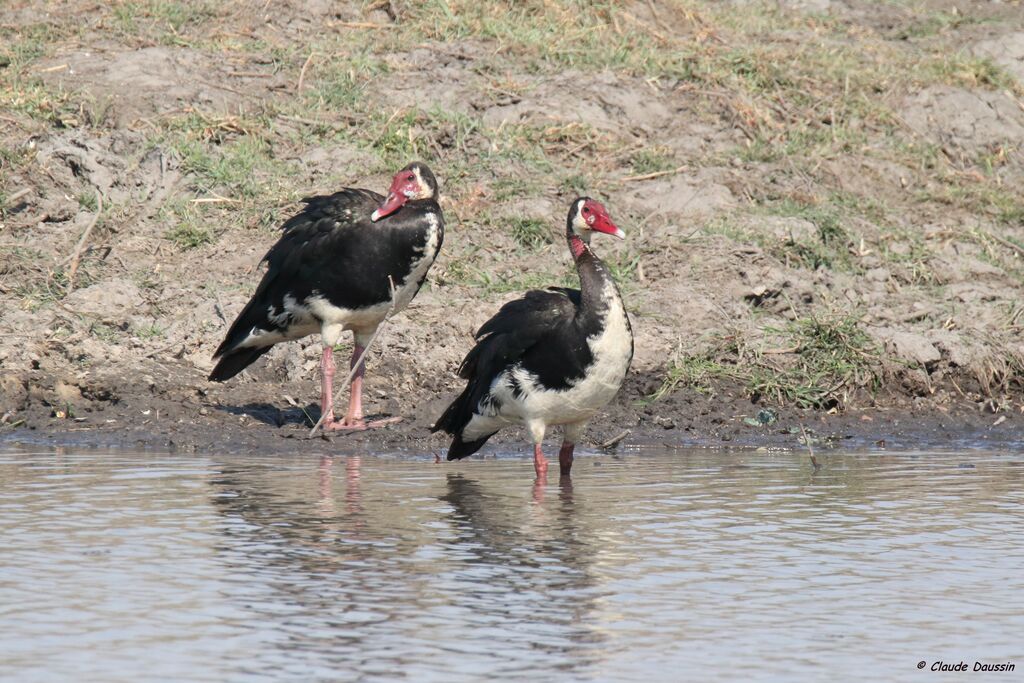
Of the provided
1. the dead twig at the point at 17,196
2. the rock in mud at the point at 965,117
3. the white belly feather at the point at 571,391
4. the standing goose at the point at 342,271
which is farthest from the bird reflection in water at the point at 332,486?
the rock in mud at the point at 965,117

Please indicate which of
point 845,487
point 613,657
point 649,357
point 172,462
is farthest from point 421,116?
point 613,657

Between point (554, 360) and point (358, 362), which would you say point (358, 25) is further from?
point (554, 360)

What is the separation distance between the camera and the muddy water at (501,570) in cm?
603

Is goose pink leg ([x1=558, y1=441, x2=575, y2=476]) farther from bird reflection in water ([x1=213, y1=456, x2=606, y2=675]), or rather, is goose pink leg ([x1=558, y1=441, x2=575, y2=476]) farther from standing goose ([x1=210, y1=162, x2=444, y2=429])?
standing goose ([x1=210, y1=162, x2=444, y2=429])

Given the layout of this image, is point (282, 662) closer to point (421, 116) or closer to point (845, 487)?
point (845, 487)

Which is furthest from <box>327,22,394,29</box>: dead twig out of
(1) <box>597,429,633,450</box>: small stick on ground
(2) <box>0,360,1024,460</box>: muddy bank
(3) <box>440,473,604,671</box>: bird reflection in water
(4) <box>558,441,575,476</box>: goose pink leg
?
(3) <box>440,473,604,671</box>: bird reflection in water

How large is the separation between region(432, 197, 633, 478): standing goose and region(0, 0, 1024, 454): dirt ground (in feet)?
3.91

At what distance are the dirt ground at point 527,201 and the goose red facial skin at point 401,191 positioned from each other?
125 centimetres

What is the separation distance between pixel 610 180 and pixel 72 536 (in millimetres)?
6767

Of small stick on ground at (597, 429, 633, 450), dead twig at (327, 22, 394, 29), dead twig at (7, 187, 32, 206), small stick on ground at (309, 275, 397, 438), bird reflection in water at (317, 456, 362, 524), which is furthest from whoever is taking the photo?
dead twig at (327, 22, 394, 29)

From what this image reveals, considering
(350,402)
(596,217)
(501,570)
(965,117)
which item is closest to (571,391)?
(596,217)

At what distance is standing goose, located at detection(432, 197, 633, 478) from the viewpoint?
9.23 meters

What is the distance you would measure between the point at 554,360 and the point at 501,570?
2251mm

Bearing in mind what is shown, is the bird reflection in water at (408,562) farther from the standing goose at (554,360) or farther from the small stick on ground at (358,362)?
the small stick on ground at (358,362)
